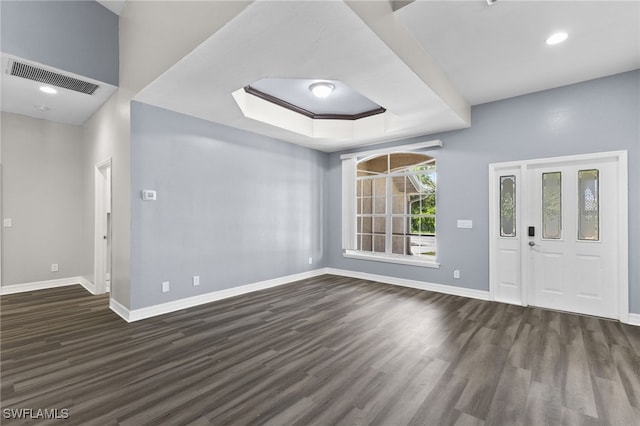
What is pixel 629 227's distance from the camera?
3.39 m

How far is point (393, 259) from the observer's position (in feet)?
17.5

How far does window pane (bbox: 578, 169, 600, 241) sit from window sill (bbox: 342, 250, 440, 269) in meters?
1.93

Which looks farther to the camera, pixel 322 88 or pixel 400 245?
pixel 400 245

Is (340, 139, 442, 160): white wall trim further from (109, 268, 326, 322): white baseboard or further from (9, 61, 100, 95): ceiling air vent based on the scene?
(9, 61, 100, 95): ceiling air vent

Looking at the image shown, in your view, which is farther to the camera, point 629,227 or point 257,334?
point 629,227

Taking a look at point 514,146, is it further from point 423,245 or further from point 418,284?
point 418,284

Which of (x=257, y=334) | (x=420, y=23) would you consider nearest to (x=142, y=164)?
(x=257, y=334)

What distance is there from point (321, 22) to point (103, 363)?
3.27 meters

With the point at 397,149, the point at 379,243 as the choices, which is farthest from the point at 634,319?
the point at 397,149

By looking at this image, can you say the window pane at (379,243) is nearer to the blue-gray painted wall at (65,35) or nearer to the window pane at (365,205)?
the window pane at (365,205)

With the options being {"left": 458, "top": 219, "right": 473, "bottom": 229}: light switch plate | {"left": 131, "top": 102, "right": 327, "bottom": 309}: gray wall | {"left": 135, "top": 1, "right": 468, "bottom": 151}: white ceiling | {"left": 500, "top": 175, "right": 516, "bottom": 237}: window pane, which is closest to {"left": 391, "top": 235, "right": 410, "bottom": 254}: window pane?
{"left": 458, "top": 219, "right": 473, "bottom": 229}: light switch plate

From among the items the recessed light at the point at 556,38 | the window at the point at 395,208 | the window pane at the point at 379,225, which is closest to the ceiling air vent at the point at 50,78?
the window at the point at 395,208

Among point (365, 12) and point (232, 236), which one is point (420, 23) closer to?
point (365, 12)

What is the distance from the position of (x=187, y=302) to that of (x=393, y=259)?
11.5 ft
